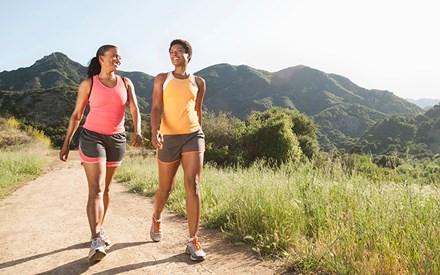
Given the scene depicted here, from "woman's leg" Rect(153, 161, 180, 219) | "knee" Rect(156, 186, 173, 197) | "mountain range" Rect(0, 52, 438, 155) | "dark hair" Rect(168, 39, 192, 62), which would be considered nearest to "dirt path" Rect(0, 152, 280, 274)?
"woman's leg" Rect(153, 161, 180, 219)

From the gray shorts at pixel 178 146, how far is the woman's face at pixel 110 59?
1.01 metres

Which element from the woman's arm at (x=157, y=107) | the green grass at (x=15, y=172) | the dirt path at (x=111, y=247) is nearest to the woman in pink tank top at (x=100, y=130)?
the dirt path at (x=111, y=247)

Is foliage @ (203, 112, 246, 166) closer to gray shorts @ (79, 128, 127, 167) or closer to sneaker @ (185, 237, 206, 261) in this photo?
gray shorts @ (79, 128, 127, 167)

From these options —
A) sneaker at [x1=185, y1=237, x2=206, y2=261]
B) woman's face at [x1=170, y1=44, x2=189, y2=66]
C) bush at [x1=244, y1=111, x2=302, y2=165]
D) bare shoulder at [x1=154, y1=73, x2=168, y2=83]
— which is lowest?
bush at [x1=244, y1=111, x2=302, y2=165]

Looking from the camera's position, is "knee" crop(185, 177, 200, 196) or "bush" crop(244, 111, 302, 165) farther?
"bush" crop(244, 111, 302, 165)

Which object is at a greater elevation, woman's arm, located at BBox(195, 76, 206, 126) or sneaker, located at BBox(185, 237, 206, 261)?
woman's arm, located at BBox(195, 76, 206, 126)

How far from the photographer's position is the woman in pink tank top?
3387mm

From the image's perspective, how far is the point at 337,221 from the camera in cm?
329

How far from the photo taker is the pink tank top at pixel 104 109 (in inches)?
139

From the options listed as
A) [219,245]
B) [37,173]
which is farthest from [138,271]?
[37,173]

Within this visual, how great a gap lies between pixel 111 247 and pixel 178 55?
2313 mm

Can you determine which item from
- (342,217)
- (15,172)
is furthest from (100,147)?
(15,172)

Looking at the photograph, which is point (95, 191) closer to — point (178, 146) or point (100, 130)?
point (100, 130)

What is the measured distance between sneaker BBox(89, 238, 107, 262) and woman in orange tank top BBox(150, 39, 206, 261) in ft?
2.83
